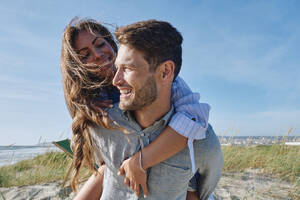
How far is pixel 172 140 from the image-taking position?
152cm

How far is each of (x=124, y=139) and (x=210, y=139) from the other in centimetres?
61

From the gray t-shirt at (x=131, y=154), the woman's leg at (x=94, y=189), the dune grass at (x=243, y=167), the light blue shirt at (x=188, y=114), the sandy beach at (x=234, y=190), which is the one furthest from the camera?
the dune grass at (x=243, y=167)

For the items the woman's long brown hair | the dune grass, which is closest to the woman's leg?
the woman's long brown hair

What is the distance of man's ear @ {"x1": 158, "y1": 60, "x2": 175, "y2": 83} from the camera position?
5.18ft

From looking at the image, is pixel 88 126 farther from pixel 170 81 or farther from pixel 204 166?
pixel 204 166

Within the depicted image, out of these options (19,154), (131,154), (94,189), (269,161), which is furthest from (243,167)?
(19,154)

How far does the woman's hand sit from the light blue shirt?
12.7 inches

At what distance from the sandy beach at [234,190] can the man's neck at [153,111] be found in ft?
7.02

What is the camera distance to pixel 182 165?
1627 millimetres

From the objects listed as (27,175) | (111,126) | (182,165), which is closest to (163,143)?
(182,165)

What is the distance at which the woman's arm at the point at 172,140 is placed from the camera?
150 cm

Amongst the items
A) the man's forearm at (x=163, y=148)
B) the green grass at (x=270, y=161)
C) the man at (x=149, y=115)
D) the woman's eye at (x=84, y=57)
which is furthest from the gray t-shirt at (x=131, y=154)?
the green grass at (x=270, y=161)

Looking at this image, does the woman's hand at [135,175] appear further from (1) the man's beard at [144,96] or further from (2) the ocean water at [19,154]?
(2) the ocean water at [19,154]

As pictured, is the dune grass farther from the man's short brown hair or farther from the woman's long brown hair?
the man's short brown hair
